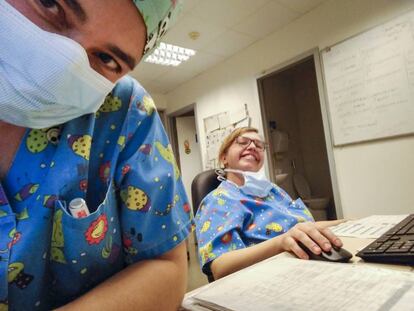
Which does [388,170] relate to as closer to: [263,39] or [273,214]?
[273,214]

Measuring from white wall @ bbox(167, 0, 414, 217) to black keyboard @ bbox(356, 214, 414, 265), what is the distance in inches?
64.1

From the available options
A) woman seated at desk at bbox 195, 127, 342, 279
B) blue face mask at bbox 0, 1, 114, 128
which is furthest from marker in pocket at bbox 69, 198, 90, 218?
woman seated at desk at bbox 195, 127, 342, 279

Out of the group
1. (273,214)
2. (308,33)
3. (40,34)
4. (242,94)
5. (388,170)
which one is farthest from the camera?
(242,94)

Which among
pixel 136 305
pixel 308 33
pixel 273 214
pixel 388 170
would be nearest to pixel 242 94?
pixel 308 33

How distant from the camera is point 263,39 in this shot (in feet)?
9.84

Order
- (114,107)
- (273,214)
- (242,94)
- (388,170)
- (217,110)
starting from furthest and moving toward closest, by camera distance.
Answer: (217,110) → (242,94) → (388,170) → (273,214) → (114,107)

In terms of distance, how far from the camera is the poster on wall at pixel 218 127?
3.28 meters

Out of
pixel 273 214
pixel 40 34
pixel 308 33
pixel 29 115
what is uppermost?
pixel 308 33

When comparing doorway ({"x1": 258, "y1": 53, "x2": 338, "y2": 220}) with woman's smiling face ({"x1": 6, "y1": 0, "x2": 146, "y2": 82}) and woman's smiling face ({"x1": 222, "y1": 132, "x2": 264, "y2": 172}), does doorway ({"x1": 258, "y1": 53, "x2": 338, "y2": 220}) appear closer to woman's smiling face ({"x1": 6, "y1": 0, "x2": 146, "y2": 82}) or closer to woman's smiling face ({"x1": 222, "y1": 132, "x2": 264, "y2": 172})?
woman's smiling face ({"x1": 222, "y1": 132, "x2": 264, "y2": 172})

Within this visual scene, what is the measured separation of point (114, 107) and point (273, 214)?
2.74 feet

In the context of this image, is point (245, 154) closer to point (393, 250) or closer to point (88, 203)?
point (393, 250)

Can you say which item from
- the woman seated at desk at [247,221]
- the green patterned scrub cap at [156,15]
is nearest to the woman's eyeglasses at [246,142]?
the woman seated at desk at [247,221]

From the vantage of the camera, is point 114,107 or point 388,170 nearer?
point 114,107

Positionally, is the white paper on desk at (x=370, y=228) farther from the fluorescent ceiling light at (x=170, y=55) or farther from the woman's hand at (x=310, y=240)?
the fluorescent ceiling light at (x=170, y=55)
